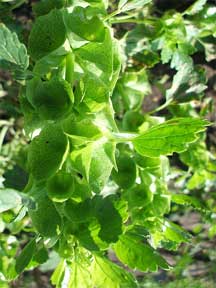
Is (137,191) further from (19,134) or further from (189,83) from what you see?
(19,134)

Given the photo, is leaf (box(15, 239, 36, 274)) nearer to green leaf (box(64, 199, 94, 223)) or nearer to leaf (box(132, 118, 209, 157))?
green leaf (box(64, 199, 94, 223))

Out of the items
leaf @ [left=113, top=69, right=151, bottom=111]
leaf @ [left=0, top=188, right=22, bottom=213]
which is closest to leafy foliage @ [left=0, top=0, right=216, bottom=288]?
leaf @ [left=0, top=188, right=22, bottom=213]

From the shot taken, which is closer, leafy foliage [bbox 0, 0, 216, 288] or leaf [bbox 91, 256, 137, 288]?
leafy foliage [bbox 0, 0, 216, 288]

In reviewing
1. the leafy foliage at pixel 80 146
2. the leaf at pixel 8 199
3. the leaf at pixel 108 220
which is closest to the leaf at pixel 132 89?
the leafy foliage at pixel 80 146

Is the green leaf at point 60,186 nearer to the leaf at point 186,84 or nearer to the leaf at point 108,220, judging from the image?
the leaf at point 108,220

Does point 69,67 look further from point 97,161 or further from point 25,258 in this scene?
point 25,258

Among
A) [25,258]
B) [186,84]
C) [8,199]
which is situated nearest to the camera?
[8,199]

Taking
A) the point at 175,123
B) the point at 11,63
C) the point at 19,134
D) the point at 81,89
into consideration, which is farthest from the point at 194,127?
the point at 19,134

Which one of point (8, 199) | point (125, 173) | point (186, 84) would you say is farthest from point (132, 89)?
point (8, 199)
